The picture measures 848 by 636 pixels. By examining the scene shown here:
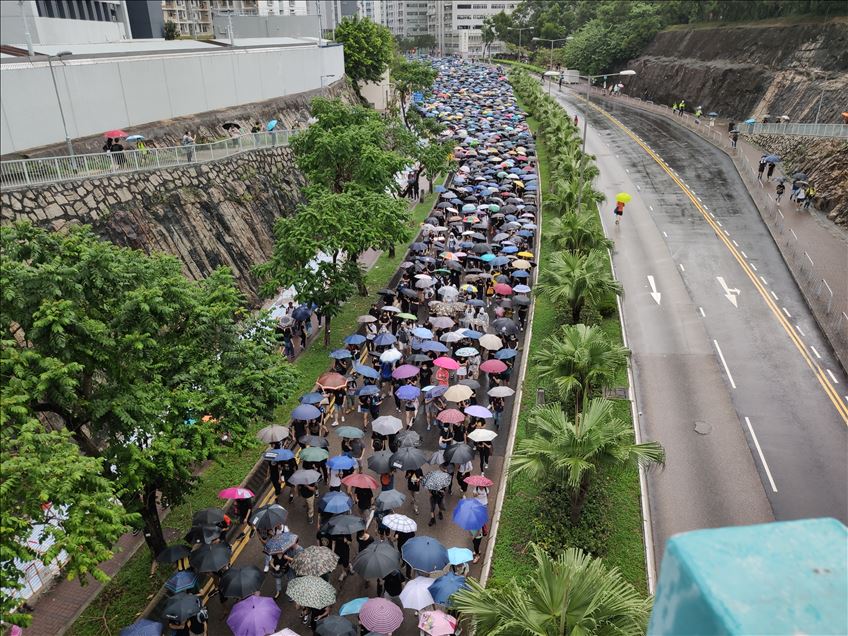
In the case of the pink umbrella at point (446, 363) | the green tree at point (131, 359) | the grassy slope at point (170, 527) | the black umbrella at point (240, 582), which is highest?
the green tree at point (131, 359)

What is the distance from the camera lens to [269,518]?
14.3 meters

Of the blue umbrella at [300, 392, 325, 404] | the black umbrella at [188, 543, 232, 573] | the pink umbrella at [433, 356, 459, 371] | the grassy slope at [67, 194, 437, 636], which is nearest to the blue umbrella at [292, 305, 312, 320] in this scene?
the grassy slope at [67, 194, 437, 636]

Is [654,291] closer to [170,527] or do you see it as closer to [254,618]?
[170,527]

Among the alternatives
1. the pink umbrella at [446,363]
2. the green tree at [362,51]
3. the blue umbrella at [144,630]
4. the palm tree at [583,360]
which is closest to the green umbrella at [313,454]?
the blue umbrella at [144,630]

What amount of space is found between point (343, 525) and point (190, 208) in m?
19.0

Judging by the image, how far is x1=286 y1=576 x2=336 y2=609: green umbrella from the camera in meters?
12.4

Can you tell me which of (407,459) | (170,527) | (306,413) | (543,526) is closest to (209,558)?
(170,527)

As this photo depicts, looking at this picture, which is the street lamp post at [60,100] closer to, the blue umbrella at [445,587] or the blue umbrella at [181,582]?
the blue umbrella at [181,582]

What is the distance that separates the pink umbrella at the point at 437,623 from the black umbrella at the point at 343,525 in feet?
8.57

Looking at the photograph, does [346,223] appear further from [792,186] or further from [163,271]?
[792,186]

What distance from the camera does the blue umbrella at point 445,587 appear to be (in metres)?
12.4

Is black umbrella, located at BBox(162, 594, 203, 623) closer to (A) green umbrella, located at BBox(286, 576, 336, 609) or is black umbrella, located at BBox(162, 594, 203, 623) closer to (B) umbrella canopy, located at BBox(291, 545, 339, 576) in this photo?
(A) green umbrella, located at BBox(286, 576, 336, 609)

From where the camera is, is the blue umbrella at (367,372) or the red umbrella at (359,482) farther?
the blue umbrella at (367,372)

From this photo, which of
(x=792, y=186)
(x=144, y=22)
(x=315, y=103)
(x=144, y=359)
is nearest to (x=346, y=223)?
(x=315, y=103)
